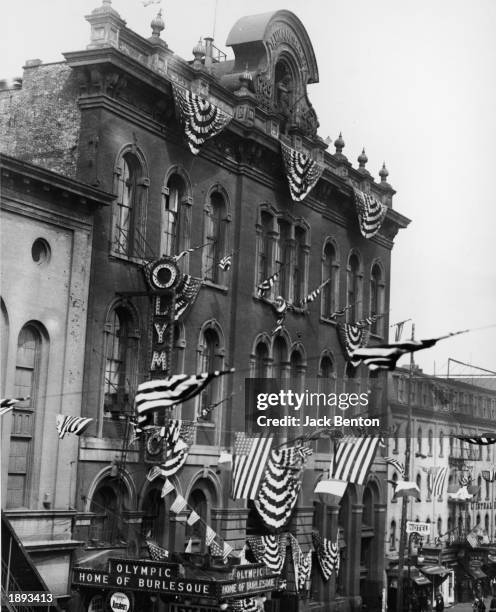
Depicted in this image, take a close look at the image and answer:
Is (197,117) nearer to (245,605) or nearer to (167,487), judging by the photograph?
(167,487)

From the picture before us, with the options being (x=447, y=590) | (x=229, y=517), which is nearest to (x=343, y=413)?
(x=229, y=517)

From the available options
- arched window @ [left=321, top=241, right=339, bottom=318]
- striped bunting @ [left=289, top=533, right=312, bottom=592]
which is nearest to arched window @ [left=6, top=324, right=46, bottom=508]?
striped bunting @ [left=289, top=533, right=312, bottom=592]

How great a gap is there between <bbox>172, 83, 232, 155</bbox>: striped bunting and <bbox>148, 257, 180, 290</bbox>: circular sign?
4.28 meters

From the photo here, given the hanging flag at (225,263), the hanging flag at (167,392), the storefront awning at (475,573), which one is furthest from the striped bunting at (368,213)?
the storefront awning at (475,573)

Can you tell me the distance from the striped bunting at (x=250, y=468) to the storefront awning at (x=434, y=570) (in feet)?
91.7

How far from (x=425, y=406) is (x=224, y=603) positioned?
147 feet

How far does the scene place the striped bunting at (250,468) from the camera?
33.1 m

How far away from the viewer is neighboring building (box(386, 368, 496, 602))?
210ft

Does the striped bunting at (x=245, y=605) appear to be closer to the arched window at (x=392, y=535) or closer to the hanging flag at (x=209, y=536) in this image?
the hanging flag at (x=209, y=536)

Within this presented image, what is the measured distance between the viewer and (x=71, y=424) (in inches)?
1105

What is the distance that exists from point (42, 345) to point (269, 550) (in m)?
13.9

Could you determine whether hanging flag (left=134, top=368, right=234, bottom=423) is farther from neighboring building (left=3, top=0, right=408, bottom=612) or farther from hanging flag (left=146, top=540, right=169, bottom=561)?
hanging flag (left=146, top=540, right=169, bottom=561)

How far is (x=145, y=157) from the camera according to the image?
108 ft

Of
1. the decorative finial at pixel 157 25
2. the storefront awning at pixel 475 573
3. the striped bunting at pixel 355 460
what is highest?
the decorative finial at pixel 157 25
